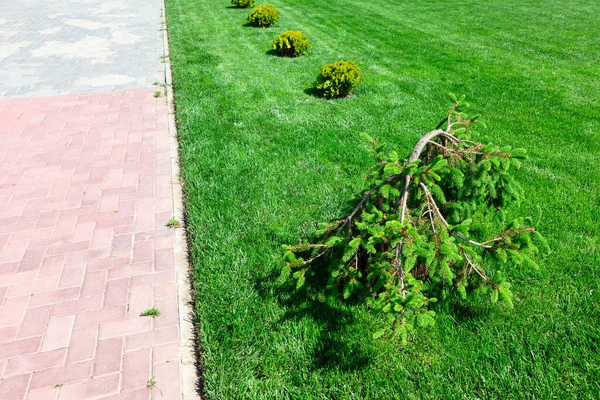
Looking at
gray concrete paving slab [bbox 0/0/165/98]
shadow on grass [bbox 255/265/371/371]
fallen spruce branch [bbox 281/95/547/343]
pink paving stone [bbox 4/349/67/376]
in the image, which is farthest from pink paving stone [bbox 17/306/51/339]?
gray concrete paving slab [bbox 0/0/165/98]

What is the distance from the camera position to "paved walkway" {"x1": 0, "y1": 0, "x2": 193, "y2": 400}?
3.13 meters

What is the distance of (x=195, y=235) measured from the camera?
4.41 m

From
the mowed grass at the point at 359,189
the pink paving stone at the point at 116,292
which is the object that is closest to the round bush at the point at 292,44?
the mowed grass at the point at 359,189

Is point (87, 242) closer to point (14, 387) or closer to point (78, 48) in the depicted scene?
point (14, 387)

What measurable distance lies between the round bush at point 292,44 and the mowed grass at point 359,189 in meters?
0.43

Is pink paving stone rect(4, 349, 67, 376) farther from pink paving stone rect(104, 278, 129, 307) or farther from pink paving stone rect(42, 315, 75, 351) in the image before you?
pink paving stone rect(104, 278, 129, 307)

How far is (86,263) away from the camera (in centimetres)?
416

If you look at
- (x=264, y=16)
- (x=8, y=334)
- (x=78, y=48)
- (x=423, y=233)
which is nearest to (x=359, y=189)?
(x=423, y=233)

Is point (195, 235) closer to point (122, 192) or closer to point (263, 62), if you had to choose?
point (122, 192)

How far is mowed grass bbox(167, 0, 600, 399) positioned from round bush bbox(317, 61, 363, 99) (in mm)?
294

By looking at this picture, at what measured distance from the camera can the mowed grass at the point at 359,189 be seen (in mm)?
2977

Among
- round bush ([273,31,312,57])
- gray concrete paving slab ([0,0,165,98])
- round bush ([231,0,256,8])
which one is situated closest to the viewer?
gray concrete paving slab ([0,0,165,98])

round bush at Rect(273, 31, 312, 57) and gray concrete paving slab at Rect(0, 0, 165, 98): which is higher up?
round bush at Rect(273, 31, 312, 57)

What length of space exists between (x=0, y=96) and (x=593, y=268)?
10.5 meters
